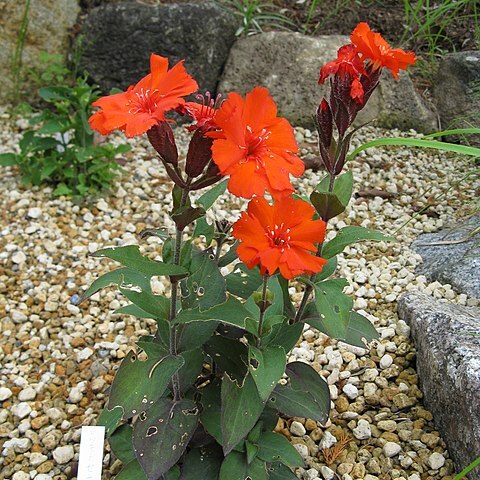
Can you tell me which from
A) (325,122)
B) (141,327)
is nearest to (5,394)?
(141,327)

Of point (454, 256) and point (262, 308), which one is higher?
point (262, 308)

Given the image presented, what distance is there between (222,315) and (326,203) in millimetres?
357

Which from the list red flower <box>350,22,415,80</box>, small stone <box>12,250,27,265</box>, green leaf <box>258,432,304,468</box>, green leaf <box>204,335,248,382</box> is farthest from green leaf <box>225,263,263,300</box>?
small stone <box>12,250,27,265</box>

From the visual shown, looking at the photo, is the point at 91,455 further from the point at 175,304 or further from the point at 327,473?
the point at 327,473

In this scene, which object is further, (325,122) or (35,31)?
(35,31)

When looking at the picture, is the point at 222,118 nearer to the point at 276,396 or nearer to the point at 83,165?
the point at 276,396

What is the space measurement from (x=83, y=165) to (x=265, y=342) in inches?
67.2

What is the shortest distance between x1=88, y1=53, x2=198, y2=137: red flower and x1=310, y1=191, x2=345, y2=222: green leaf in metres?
0.40

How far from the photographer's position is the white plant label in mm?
1543

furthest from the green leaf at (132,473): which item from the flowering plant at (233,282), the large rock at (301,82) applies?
the large rock at (301,82)

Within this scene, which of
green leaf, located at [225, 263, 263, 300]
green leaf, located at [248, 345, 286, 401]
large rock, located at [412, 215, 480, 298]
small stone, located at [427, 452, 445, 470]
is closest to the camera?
green leaf, located at [248, 345, 286, 401]

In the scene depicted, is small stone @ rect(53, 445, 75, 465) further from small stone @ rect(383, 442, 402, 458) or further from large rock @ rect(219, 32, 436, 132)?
large rock @ rect(219, 32, 436, 132)

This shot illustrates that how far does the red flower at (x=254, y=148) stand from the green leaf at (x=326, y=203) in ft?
0.81

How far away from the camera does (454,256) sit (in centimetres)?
242
